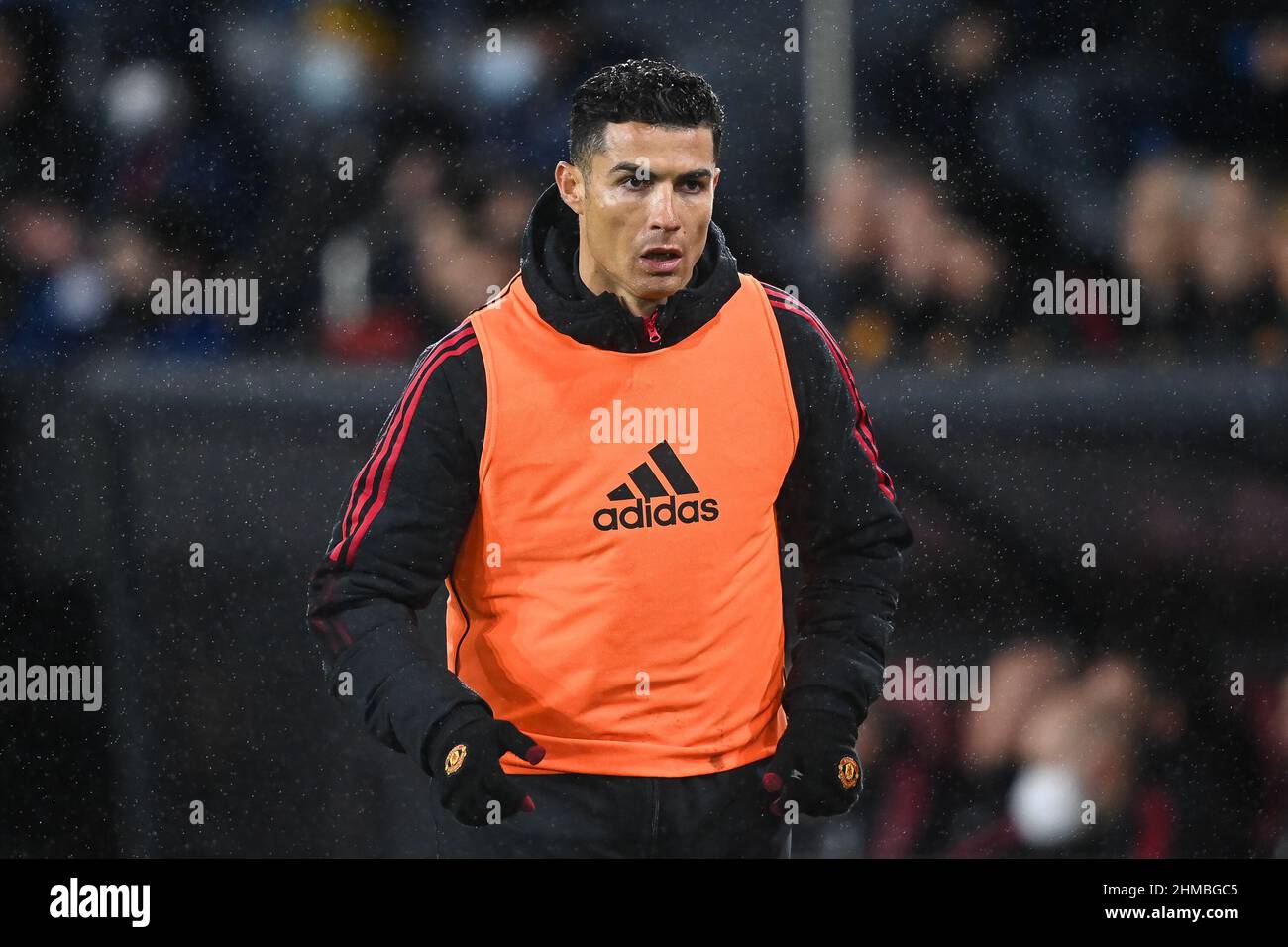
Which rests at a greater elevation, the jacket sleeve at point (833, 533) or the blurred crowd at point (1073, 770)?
the jacket sleeve at point (833, 533)

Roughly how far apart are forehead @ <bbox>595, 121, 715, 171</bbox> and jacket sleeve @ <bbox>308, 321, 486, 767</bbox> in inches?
12.4

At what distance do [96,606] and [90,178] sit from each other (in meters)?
0.81

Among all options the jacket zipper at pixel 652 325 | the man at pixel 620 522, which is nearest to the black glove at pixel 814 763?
the man at pixel 620 522

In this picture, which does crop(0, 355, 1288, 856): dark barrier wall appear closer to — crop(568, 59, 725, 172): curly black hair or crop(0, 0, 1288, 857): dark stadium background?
crop(0, 0, 1288, 857): dark stadium background

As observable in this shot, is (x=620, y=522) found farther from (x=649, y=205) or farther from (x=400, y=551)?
(x=649, y=205)

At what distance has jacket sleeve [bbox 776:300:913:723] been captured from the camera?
2.07 meters

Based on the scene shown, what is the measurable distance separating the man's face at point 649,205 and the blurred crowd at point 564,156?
907 mm

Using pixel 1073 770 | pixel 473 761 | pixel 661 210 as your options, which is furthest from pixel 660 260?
pixel 1073 770

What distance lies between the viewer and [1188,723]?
9.43 ft

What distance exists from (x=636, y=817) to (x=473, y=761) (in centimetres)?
25

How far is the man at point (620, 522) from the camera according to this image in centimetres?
197

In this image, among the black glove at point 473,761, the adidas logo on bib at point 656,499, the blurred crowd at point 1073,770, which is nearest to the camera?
the black glove at point 473,761

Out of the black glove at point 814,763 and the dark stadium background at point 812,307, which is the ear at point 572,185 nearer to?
the black glove at point 814,763

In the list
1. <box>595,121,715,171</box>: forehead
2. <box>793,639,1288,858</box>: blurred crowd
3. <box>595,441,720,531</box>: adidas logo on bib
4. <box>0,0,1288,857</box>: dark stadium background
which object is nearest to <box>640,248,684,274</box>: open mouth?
<box>595,121,715,171</box>: forehead
